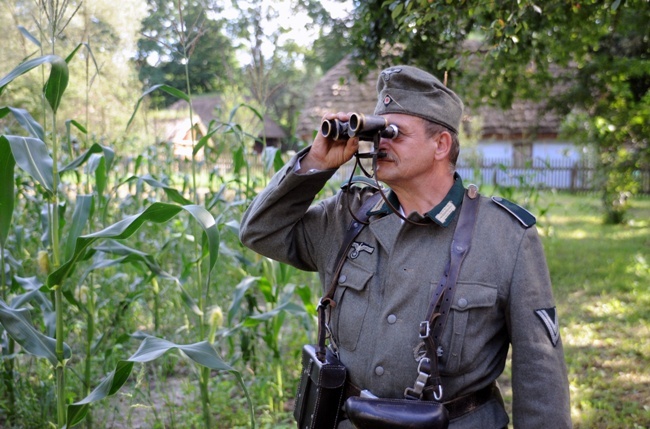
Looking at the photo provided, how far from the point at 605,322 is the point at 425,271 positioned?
174 inches

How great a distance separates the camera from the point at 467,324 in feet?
6.14

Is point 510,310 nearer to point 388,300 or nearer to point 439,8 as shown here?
point 388,300

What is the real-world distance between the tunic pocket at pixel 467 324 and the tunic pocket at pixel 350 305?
272 mm

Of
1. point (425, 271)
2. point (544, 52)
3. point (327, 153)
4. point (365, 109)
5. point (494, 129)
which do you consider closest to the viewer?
point (425, 271)

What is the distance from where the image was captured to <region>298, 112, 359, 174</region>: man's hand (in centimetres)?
203

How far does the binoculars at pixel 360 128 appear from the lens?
1834 millimetres

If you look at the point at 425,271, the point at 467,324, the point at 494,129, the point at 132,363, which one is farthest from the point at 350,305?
the point at 494,129

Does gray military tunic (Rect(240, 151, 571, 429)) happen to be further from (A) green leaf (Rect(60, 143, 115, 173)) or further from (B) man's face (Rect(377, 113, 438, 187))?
(A) green leaf (Rect(60, 143, 115, 173))

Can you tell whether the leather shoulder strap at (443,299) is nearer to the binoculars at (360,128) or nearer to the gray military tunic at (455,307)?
the gray military tunic at (455,307)

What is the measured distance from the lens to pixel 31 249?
506 centimetres

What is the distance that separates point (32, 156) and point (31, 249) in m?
3.19

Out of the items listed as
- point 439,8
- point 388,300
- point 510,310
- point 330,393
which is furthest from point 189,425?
point 439,8

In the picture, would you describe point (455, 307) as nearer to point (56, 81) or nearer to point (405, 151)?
point (405, 151)

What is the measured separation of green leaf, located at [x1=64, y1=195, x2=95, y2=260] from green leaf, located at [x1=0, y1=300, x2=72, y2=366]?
0.86 feet
